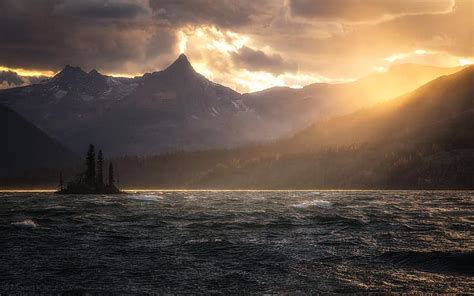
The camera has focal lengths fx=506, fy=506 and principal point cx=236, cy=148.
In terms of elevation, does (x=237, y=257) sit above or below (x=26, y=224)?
below

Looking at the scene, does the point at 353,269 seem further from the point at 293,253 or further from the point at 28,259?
the point at 28,259

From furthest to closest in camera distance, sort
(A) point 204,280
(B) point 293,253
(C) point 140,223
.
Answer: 1. (C) point 140,223
2. (B) point 293,253
3. (A) point 204,280

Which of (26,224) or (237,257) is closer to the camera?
(237,257)

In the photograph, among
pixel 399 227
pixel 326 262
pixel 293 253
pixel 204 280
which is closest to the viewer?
pixel 204 280

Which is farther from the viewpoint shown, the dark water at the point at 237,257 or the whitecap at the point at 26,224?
the whitecap at the point at 26,224

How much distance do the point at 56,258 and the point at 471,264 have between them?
1253 inches

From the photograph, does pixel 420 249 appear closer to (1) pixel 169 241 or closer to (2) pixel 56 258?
(1) pixel 169 241

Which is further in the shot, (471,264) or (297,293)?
(471,264)

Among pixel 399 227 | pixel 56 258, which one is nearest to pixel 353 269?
pixel 56 258

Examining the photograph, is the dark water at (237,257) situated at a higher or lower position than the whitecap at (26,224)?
lower

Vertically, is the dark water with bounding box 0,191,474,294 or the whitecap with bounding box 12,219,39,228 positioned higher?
the whitecap with bounding box 12,219,39,228

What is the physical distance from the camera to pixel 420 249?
43656 mm

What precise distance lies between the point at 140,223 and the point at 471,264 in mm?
44234

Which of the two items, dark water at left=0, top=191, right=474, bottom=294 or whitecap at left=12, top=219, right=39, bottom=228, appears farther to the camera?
whitecap at left=12, top=219, right=39, bottom=228
